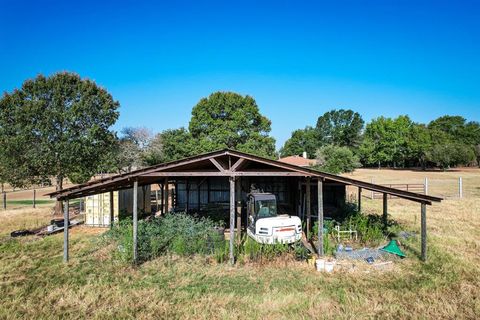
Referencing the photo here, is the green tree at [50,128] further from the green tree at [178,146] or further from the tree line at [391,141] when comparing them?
the tree line at [391,141]

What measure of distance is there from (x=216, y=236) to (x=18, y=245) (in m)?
8.24

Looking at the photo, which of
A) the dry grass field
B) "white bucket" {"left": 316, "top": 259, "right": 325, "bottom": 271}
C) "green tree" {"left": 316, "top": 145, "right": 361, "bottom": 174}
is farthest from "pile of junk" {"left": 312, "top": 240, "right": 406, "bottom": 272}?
"green tree" {"left": 316, "top": 145, "right": 361, "bottom": 174}

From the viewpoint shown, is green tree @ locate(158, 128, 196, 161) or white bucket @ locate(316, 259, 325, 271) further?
green tree @ locate(158, 128, 196, 161)

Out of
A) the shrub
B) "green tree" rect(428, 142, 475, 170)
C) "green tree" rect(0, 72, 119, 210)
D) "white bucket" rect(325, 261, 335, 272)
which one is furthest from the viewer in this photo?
"green tree" rect(428, 142, 475, 170)

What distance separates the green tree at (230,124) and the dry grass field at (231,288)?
26583 mm

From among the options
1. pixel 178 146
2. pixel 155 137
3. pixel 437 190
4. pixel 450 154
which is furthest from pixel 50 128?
pixel 450 154

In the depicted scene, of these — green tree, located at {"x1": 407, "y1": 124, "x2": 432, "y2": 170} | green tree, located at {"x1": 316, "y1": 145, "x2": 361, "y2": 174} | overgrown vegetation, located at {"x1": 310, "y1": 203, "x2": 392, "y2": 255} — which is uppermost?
green tree, located at {"x1": 407, "y1": 124, "x2": 432, "y2": 170}

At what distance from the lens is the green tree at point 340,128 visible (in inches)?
2948

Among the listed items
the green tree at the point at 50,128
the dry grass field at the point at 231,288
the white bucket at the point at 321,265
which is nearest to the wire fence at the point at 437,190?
the dry grass field at the point at 231,288

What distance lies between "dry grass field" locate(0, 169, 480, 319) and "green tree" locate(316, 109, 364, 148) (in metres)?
67.7

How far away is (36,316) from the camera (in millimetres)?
6199

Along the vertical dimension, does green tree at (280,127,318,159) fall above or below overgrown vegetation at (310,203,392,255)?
above

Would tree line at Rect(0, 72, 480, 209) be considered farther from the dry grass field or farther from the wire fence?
the dry grass field

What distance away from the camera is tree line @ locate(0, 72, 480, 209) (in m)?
16.8
